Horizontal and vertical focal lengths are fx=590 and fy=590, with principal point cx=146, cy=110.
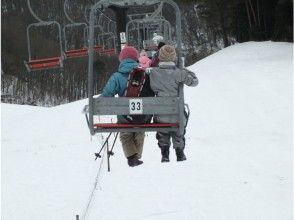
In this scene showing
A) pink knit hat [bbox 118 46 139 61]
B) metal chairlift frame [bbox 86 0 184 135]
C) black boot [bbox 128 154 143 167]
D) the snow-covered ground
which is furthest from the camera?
the snow-covered ground

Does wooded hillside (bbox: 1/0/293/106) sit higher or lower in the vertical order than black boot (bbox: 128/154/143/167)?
higher

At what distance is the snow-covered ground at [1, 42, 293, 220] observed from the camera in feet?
26.9

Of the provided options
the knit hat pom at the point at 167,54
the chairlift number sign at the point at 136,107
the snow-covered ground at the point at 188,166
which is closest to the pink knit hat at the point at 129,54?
the knit hat pom at the point at 167,54

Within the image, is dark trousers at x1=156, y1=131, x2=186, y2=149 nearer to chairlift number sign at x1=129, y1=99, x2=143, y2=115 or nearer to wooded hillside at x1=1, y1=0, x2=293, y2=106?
chairlift number sign at x1=129, y1=99, x2=143, y2=115

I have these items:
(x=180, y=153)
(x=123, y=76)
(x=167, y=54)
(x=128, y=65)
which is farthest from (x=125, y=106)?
(x=180, y=153)

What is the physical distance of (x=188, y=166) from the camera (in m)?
10.1

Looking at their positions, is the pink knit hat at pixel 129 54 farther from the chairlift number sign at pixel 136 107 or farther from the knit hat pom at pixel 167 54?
the chairlift number sign at pixel 136 107

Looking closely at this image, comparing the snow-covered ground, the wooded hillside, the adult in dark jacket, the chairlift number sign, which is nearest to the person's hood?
the adult in dark jacket

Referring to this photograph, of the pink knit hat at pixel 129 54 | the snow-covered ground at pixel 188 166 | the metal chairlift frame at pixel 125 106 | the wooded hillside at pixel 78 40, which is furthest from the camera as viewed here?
the wooded hillside at pixel 78 40

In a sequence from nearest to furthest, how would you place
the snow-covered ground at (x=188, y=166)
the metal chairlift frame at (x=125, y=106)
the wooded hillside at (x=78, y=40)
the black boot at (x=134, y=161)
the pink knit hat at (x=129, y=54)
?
the metal chairlift frame at (x=125, y=106)
the pink knit hat at (x=129, y=54)
the black boot at (x=134, y=161)
the snow-covered ground at (x=188, y=166)
the wooded hillside at (x=78, y=40)

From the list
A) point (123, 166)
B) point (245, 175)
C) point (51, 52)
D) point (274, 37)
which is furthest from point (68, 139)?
point (51, 52)

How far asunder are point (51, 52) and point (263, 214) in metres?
71.0

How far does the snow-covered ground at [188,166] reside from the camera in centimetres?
820

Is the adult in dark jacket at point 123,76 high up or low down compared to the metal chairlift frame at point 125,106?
up
